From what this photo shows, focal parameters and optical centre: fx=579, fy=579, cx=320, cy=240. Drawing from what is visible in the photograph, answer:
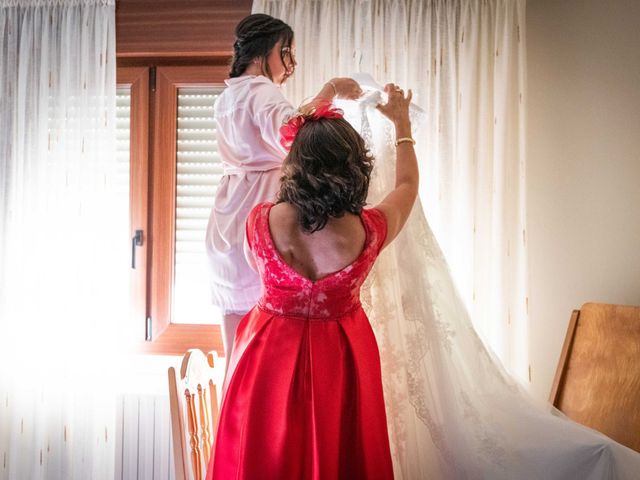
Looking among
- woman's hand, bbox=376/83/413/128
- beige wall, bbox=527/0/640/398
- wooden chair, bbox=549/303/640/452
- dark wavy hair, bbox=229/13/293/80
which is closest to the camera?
woman's hand, bbox=376/83/413/128

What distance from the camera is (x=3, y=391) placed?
2.34 metres

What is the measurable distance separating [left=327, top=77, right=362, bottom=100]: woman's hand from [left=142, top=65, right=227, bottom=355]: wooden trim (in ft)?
3.45

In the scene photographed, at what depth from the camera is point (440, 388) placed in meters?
1.34

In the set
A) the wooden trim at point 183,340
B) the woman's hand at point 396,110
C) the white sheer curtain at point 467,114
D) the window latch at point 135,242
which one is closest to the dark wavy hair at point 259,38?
the woman's hand at point 396,110

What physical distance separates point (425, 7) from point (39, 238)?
68.9 inches

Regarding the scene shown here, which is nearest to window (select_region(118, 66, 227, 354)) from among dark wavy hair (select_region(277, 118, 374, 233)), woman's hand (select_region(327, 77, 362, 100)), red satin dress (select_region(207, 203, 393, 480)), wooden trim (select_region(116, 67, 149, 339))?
wooden trim (select_region(116, 67, 149, 339))

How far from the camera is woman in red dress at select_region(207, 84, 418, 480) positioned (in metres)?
1.18

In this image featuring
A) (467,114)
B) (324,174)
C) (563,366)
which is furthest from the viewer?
(467,114)

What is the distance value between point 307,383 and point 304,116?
22.2 inches

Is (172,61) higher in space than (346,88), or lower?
higher

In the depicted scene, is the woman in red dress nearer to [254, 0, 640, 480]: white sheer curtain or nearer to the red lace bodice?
the red lace bodice

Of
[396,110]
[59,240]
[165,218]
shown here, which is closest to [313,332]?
[396,110]

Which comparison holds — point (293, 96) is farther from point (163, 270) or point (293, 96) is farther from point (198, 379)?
point (198, 379)

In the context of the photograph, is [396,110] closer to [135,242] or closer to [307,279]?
[307,279]
